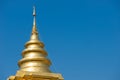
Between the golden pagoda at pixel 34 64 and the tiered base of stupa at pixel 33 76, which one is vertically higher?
the golden pagoda at pixel 34 64

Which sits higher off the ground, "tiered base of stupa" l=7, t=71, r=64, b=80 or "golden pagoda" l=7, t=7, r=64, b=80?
"golden pagoda" l=7, t=7, r=64, b=80

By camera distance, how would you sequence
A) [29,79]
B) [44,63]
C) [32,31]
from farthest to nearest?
1. [32,31]
2. [44,63]
3. [29,79]

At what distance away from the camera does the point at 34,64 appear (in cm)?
3228

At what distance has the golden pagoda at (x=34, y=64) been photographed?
101 feet

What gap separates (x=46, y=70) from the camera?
32375 mm

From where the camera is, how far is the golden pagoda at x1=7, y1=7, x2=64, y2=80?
30.8 m

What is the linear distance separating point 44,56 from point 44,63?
0.70 m

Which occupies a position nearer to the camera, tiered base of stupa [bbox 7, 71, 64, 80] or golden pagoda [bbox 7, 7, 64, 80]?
tiered base of stupa [bbox 7, 71, 64, 80]

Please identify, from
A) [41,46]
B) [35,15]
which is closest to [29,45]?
[41,46]

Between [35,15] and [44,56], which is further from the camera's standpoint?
[35,15]

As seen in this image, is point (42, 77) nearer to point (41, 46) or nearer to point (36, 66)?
point (36, 66)

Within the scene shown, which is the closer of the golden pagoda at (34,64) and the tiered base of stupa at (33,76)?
the tiered base of stupa at (33,76)

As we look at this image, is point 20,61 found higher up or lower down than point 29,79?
higher up

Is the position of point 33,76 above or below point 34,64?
below
